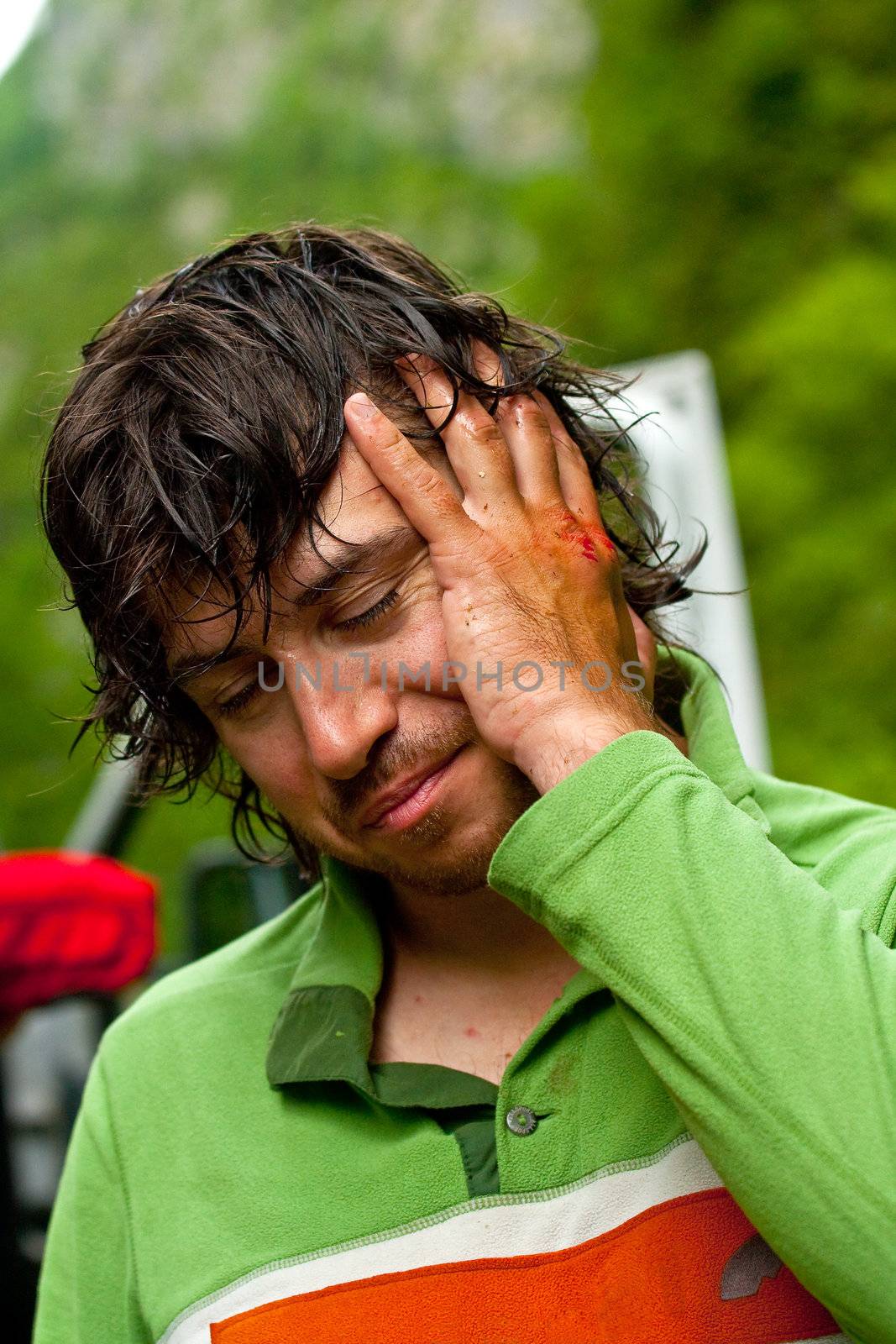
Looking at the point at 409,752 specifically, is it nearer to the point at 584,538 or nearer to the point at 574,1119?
the point at 584,538

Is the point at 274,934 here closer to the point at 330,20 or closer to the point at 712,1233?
the point at 712,1233

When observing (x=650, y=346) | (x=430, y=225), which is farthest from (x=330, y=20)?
(x=650, y=346)

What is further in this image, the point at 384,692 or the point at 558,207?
the point at 558,207

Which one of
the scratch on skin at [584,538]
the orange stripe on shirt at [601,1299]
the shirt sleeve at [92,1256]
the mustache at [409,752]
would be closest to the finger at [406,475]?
the scratch on skin at [584,538]

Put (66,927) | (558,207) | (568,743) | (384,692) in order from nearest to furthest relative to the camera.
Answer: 1. (568,743)
2. (384,692)
3. (66,927)
4. (558,207)

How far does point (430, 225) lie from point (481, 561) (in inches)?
385

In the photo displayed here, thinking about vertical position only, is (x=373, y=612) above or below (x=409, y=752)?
above

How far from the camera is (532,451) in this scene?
144 centimetres

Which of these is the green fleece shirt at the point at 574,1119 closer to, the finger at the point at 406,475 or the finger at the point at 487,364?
the finger at the point at 406,475

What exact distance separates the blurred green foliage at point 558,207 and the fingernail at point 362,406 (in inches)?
21.2

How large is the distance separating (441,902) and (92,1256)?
0.61 m

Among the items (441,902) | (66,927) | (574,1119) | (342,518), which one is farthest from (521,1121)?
(66,927)

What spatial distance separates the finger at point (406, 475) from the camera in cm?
138

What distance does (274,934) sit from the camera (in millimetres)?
1873
